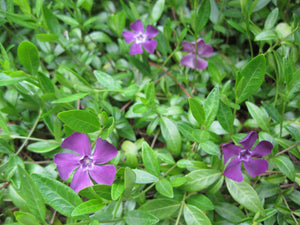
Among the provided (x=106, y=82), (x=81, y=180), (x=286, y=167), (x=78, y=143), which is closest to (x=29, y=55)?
(x=106, y=82)

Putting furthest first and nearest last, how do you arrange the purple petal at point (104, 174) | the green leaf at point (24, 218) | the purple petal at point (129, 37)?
the purple petal at point (129, 37) < the purple petal at point (104, 174) < the green leaf at point (24, 218)

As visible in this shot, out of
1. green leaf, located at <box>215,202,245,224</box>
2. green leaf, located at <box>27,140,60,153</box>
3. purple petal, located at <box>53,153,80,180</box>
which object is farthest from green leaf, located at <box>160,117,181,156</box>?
green leaf, located at <box>27,140,60,153</box>

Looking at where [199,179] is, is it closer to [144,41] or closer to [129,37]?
[144,41]

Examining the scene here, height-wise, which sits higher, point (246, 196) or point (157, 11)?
point (157, 11)

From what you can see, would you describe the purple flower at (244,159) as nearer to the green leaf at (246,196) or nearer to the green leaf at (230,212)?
the green leaf at (246,196)

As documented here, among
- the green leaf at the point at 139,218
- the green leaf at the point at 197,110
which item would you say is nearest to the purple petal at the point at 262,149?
the green leaf at the point at 197,110

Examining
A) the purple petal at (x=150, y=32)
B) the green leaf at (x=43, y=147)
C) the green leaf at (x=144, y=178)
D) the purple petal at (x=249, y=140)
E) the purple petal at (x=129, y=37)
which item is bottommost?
the green leaf at (x=43, y=147)

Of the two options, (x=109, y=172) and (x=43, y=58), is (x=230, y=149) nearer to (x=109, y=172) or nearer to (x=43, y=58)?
(x=109, y=172)
